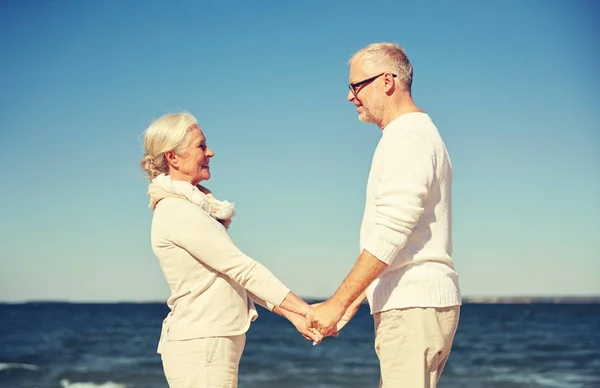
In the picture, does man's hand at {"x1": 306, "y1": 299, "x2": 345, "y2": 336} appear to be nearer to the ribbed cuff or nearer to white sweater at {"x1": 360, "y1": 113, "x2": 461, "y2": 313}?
white sweater at {"x1": 360, "y1": 113, "x2": 461, "y2": 313}

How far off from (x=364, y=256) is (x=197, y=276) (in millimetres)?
807

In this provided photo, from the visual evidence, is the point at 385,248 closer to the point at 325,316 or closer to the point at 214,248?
the point at 325,316

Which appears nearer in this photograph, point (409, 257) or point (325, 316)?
point (409, 257)

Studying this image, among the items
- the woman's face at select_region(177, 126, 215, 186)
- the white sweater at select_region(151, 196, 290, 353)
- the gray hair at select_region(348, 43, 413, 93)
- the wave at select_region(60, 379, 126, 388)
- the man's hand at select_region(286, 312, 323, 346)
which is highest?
the gray hair at select_region(348, 43, 413, 93)

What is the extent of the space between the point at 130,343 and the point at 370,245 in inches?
1042

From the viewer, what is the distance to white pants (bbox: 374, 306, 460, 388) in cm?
307

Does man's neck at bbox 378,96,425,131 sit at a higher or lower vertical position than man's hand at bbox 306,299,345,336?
higher

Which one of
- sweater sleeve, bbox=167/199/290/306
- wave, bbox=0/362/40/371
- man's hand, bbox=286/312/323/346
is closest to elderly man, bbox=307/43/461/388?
man's hand, bbox=286/312/323/346

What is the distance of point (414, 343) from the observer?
3078 millimetres

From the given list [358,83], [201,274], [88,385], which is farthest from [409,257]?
[88,385]

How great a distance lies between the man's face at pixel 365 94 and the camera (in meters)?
3.41

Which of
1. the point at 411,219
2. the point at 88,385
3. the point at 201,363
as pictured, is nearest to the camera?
the point at 411,219

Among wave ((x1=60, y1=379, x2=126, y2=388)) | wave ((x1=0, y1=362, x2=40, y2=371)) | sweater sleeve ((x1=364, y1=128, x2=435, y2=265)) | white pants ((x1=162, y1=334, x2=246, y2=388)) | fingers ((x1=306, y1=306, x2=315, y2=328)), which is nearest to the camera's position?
sweater sleeve ((x1=364, y1=128, x2=435, y2=265))

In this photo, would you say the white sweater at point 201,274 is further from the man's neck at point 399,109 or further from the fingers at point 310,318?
the man's neck at point 399,109
